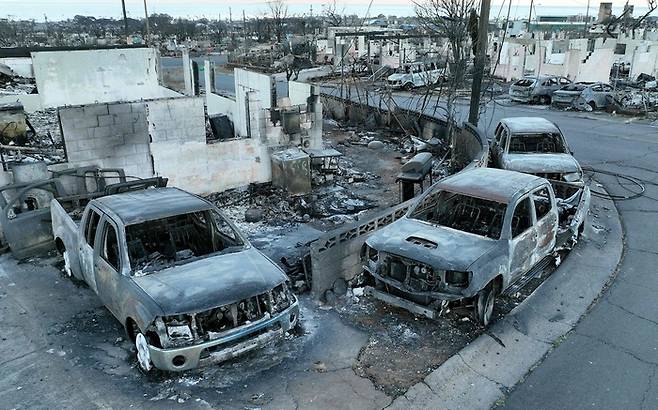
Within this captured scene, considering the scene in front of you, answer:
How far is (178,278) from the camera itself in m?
5.67

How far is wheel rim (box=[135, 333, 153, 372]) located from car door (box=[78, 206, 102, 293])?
1552 millimetres

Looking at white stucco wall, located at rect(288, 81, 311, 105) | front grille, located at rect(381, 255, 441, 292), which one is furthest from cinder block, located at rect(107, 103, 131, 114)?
front grille, located at rect(381, 255, 441, 292)

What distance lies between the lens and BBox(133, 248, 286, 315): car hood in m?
5.24

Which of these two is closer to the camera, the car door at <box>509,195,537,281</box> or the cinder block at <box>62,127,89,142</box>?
the car door at <box>509,195,537,281</box>

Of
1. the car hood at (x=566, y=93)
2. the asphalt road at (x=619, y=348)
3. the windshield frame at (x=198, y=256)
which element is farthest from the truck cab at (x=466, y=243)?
the car hood at (x=566, y=93)

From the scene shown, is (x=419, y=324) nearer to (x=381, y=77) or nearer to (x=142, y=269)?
(x=142, y=269)

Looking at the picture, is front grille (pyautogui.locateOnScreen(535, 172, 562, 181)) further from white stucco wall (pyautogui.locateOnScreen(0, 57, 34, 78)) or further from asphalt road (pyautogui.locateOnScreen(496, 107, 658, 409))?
white stucco wall (pyautogui.locateOnScreen(0, 57, 34, 78))

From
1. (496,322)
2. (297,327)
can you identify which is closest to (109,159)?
(297,327)

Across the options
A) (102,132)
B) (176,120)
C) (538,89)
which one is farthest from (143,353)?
(538,89)

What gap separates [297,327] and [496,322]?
2.55 metres

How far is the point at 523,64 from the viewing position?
3397cm

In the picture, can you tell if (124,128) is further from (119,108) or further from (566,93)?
(566,93)

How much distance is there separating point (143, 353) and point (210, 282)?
0.99 metres

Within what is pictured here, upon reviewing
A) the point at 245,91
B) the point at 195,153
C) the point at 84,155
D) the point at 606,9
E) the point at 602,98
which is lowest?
the point at 602,98
